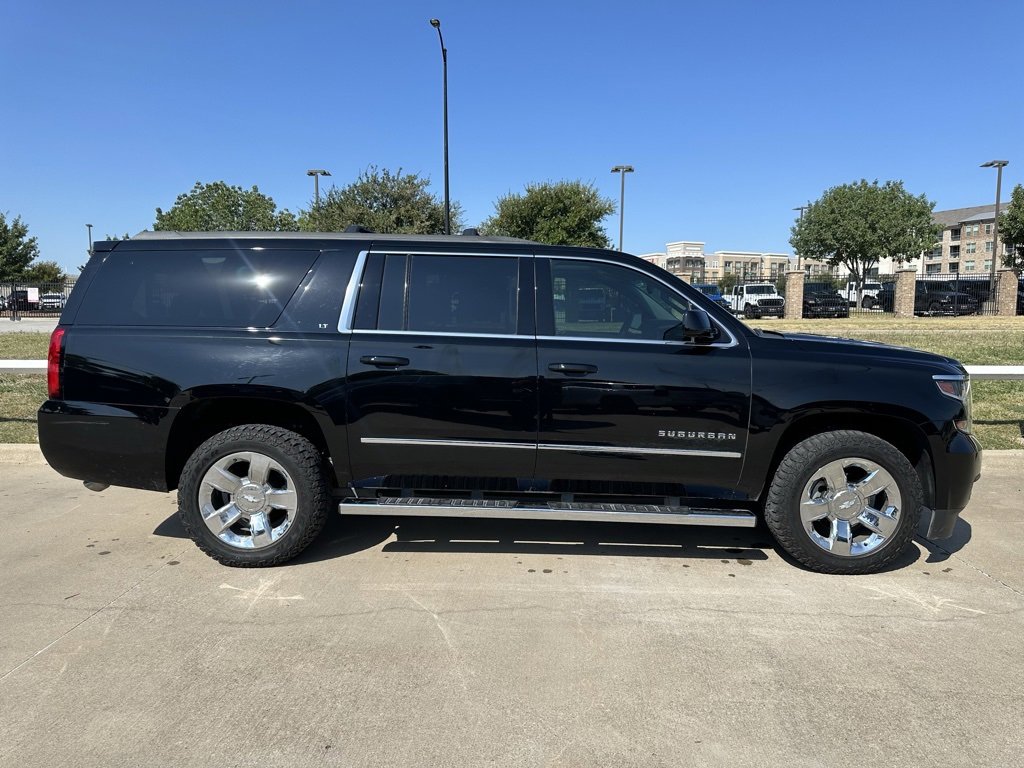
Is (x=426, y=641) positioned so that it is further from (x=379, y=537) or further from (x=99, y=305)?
(x=99, y=305)

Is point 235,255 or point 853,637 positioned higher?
point 235,255

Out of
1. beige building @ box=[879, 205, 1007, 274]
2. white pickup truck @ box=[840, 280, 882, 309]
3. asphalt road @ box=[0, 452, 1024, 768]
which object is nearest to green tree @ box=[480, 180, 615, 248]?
white pickup truck @ box=[840, 280, 882, 309]

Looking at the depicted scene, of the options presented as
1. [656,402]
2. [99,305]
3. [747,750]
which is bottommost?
[747,750]

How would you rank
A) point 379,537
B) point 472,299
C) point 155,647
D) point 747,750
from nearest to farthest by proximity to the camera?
point 747,750
point 155,647
point 472,299
point 379,537

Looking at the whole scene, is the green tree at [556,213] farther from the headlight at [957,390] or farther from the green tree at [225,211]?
the headlight at [957,390]

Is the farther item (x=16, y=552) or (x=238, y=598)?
(x=16, y=552)

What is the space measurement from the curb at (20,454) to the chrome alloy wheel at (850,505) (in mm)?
6694

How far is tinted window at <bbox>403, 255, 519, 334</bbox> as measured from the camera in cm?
418

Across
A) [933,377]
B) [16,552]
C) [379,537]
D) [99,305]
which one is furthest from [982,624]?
[16,552]

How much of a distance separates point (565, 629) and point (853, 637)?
4.55 feet

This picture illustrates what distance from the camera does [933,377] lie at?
4027mm

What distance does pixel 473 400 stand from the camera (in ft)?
13.3

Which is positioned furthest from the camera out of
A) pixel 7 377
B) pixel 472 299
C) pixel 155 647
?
pixel 7 377

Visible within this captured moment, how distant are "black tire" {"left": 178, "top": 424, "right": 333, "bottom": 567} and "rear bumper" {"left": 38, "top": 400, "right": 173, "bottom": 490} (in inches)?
9.0
